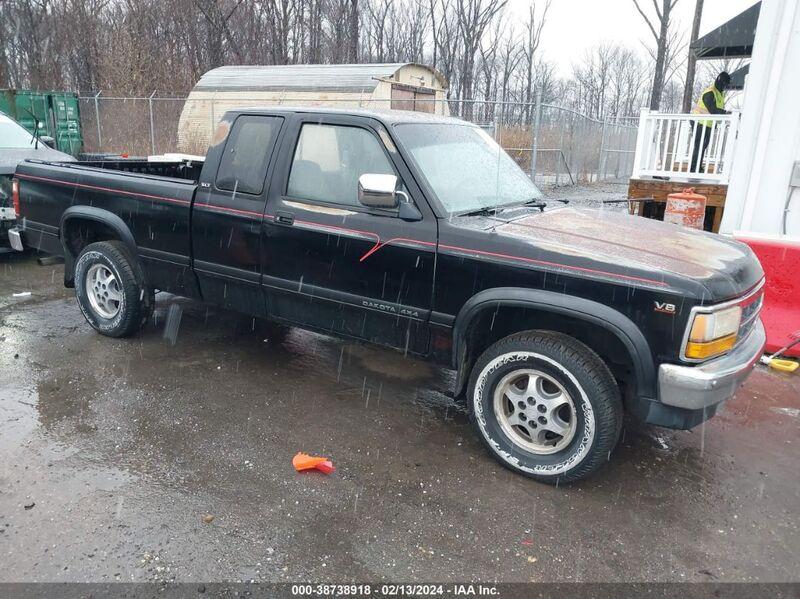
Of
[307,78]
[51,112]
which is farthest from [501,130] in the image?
[51,112]

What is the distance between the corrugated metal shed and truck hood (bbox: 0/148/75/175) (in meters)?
11.1

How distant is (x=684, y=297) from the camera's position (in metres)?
2.85

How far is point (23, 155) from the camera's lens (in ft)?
27.0

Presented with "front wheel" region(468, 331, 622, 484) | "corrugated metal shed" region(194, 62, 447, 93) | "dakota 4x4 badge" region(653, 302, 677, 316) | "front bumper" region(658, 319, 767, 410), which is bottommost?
"front wheel" region(468, 331, 622, 484)

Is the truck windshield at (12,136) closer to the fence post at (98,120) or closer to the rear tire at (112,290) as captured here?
the rear tire at (112,290)

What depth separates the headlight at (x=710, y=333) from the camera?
2861 mm

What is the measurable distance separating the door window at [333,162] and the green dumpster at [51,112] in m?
16.6

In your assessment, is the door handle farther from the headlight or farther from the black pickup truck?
the headlight

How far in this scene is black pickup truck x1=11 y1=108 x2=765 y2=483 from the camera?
300cm

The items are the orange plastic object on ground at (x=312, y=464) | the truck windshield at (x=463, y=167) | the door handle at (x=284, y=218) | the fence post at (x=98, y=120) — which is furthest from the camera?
the fence post at (x=98, y=120)

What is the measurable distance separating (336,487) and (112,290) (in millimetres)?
2985

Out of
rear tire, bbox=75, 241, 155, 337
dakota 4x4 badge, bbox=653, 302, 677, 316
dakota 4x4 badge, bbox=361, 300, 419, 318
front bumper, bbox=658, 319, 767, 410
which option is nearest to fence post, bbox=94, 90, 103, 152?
rear tire, bbox=75, 241, 155, 337

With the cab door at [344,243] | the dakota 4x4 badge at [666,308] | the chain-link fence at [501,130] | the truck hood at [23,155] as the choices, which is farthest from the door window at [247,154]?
the chain-link fence at [501,130]

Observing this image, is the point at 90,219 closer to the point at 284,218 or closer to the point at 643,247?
the point at 284,218
